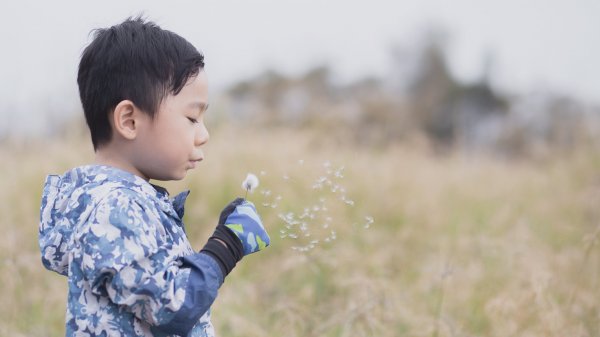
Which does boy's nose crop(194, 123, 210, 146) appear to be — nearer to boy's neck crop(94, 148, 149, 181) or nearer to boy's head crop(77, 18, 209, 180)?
boy's head crop(77, 18, 209, 180)

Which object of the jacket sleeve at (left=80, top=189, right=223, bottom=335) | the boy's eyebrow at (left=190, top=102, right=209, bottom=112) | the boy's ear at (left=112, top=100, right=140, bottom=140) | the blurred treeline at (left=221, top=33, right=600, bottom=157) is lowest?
the blurred treeline at (left=221, top=33, right=600, bottom=157)

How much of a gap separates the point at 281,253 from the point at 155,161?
93.3 inches

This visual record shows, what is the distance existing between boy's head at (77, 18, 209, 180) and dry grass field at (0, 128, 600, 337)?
2.88ft

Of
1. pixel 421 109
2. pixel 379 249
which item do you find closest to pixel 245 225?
pixel 379 249

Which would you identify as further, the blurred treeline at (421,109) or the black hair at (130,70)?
the blurred treeline at (421,109)

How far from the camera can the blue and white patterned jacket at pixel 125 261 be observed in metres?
1.18

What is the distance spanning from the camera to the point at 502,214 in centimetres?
432

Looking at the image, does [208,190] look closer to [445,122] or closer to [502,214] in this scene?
[502,214]

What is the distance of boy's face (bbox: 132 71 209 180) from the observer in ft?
4.38

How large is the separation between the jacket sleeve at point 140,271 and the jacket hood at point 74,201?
0.05 metres

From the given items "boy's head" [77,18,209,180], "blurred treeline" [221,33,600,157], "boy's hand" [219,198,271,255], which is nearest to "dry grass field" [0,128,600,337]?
"blurred treeline" [221,33,600,157]

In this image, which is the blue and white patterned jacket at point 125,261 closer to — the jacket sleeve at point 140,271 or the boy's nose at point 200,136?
the jacket sleeve at point 140,271

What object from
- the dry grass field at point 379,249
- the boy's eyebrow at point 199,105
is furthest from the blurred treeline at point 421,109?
the boy's eyebrow at point 199,105

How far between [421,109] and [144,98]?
2110 centimetres
